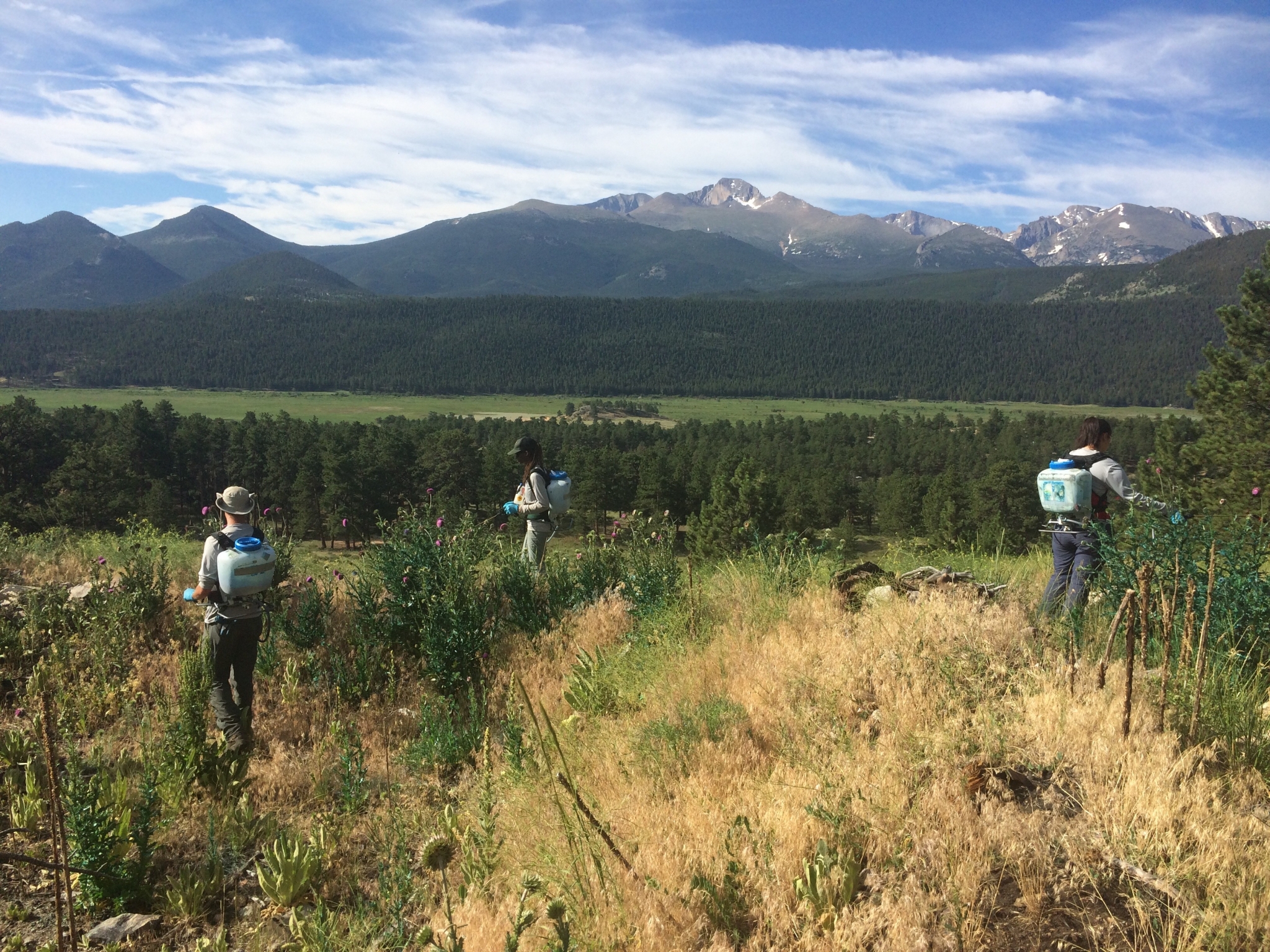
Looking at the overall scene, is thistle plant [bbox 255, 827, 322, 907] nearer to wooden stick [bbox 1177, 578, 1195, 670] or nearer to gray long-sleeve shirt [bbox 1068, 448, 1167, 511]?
wooden stick [bbox 1177, 578, 1195, 670]

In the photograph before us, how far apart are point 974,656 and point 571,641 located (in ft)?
9.67

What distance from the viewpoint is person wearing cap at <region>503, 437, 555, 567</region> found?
25.3 feet

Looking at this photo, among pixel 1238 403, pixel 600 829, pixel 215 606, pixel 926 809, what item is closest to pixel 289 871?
pixel 600 829

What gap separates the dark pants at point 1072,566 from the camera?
569cm

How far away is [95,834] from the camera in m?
3.57

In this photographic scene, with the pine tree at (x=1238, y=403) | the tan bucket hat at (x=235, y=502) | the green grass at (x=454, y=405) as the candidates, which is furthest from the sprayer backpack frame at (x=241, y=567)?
the green grass at (x=454, y=405)

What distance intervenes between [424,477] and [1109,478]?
63.8 meters

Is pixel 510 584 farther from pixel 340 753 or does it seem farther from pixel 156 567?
pixel 156 567

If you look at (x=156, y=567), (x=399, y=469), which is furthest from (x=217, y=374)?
(x=156, y=567)

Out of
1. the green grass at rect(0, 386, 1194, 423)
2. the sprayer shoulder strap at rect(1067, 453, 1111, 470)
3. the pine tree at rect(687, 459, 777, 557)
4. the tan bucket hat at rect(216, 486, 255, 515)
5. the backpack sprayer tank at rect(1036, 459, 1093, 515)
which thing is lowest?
the pine tree at rect(687, 459, 777, 557)

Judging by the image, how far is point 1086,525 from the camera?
572 centimetres

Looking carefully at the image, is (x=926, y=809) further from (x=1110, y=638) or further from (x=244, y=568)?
(x=244, y=568)

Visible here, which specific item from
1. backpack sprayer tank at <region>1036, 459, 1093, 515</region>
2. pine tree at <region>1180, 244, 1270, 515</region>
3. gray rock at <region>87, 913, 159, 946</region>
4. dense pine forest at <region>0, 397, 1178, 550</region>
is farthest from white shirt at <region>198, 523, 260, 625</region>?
dense pine forest at <region>0, 397, 1178, 550</region>

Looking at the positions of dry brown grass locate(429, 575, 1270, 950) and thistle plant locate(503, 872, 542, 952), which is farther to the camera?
dry brown grass locate(429, 575, 1270, 950)
